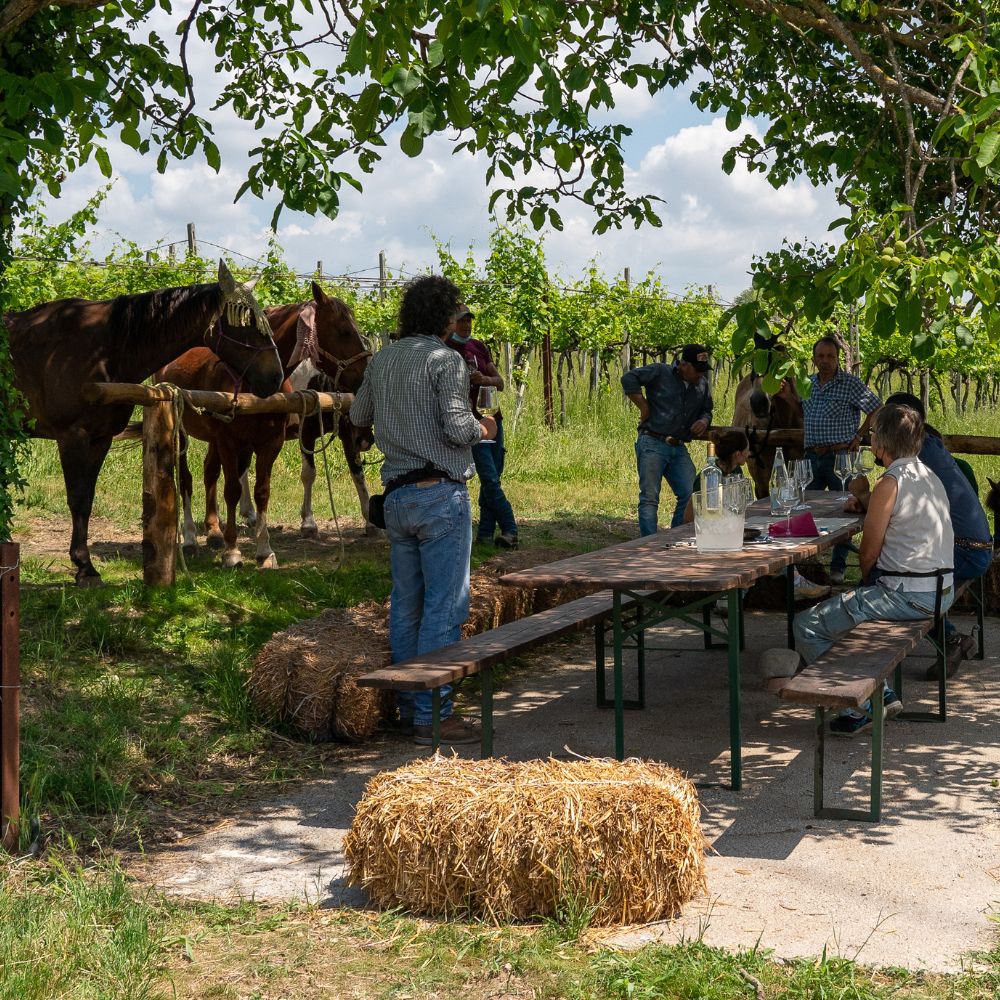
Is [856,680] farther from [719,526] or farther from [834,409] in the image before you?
[834,409]

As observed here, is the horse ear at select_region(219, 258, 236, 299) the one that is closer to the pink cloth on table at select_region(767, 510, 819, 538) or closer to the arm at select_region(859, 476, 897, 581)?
the pink cloth on table at select_region(767, 510, 819, 538)

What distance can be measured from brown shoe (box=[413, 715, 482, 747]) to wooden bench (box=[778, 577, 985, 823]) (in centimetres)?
168

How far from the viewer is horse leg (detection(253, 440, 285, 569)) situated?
8.91 metres

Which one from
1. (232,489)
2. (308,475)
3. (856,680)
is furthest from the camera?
(308,475)

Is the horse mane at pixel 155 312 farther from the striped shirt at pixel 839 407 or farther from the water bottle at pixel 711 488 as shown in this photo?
the striped shirt at pixel 839 407

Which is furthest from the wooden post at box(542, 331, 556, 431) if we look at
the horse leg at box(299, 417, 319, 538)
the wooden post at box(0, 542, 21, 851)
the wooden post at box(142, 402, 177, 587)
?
the wooden post at box(0, 542, 21, 851)

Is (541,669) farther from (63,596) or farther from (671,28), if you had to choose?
(671,28)

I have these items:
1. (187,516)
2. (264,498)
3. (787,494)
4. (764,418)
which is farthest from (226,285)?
(764,418)

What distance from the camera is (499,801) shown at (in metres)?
3.84

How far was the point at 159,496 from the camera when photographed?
24.0ft

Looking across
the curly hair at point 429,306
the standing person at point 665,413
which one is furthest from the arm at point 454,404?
the standing person at point 665,413

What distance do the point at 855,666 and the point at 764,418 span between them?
689 centimetres

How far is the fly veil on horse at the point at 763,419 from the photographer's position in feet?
36.8

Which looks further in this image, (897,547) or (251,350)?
(251,350)
